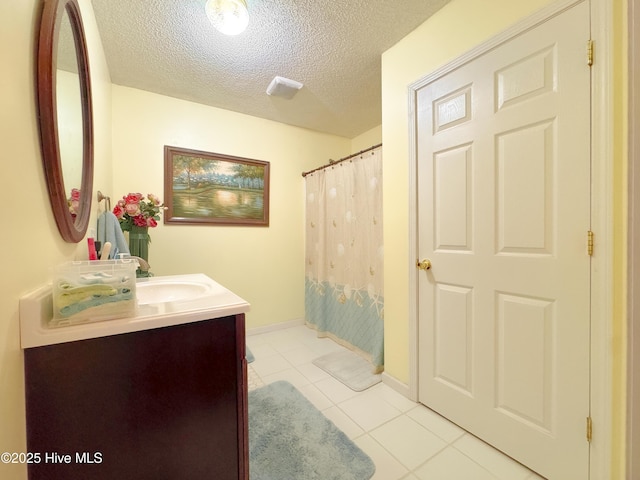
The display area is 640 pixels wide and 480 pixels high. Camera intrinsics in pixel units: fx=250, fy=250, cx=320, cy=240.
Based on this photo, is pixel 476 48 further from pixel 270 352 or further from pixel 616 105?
pixel 270 352

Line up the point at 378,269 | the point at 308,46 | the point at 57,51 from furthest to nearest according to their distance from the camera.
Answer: the point at 378,269, the point at 308,46, the point at 57,51

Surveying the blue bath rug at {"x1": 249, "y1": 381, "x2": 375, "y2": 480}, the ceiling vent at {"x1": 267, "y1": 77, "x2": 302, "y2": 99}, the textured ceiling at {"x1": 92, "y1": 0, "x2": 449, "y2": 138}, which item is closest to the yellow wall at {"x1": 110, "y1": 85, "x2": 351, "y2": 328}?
the textured ceiling at {"x1": 92, "y1": 0, "x2": 449, "y2": 138}

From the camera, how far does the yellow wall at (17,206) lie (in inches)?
20.3

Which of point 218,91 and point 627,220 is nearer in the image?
point 627,220

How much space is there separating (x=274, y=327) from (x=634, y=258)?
8.72 ft

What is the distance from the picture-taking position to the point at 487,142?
4.02ft

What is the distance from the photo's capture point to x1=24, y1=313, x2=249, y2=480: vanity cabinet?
2.04ft

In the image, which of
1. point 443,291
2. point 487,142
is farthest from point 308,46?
point 443,291

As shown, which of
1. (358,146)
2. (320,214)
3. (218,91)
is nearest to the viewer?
(218,91)

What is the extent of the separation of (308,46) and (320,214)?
142cm

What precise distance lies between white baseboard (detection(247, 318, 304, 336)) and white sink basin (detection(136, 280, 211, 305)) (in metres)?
1.54

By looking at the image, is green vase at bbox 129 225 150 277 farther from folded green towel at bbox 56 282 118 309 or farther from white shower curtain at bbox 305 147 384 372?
white shower curtain at bbox 305 147 384 372

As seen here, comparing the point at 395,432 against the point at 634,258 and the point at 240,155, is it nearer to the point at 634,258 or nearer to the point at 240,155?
the point at 634,258

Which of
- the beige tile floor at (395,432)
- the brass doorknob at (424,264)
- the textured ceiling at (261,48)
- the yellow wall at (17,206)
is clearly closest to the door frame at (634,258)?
the beige tile floor at (395,432)
